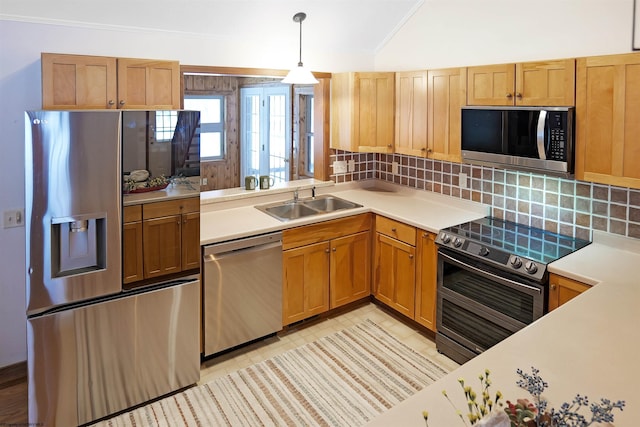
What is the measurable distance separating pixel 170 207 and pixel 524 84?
2297 mm

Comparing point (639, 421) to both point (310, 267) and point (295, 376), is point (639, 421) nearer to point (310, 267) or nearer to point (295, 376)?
point (295, 376)

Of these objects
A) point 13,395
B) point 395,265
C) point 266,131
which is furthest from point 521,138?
point 266,131

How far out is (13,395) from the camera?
2938 millimetres

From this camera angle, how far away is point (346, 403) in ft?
9.61

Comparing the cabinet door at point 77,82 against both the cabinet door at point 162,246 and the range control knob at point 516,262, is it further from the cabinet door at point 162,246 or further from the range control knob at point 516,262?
the range control knob at point 516,262

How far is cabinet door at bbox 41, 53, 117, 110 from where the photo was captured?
271cm

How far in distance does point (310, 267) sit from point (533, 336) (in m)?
2.09

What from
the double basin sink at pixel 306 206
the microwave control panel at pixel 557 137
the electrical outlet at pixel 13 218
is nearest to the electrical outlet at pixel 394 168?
the double basin sink at pixel 306 206

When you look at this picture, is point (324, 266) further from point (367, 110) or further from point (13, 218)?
point (13, 218)

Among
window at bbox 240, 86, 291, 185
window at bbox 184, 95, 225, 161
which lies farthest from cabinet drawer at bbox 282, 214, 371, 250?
window at bbox 184, 95, 225, 161

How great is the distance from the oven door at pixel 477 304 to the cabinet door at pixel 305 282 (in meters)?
0.94

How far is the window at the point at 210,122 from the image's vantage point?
6773 mm

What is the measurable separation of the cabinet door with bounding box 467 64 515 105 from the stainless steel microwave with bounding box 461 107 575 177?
8 cm

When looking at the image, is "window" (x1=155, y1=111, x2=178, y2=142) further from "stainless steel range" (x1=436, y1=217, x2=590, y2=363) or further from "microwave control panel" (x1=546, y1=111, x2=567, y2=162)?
"microwave control panel" (x1=546, y1=111, x2=567, y2=162)
